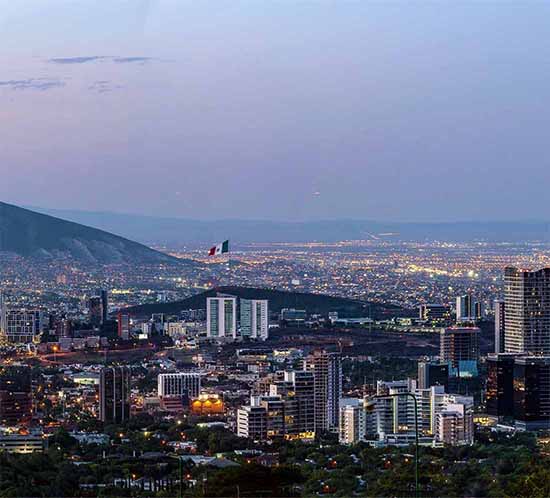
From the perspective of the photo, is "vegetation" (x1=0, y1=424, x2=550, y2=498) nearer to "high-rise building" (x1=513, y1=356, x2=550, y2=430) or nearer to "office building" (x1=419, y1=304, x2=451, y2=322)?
"high-rise building" (x1=513, y1=356, x2=550, y2=430)

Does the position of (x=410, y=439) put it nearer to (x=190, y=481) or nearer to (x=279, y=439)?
(x=279, y=439)

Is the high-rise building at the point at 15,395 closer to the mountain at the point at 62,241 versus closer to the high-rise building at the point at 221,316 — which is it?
the mountain at the point at 62,241

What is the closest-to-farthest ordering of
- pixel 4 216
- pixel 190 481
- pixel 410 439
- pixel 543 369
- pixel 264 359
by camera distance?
pixel 190 481 < pixel 4 216 < pixel 410 439 < pixel 543 369 < pixel 264 359

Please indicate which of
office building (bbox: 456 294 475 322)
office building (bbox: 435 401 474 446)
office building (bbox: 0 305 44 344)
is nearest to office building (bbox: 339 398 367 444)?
office building (bbox: 435 401 474 446)

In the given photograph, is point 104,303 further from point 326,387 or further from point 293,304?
point 326,387

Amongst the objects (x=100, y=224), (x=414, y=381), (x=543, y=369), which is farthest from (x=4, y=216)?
(x=543, y=369)

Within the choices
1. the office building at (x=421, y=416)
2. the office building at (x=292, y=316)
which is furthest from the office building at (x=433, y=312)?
the office building at (x=292, y=316)
